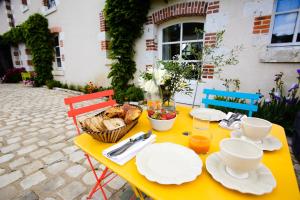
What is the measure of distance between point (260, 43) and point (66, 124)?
13.1ft

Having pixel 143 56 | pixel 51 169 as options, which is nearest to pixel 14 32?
pixel 143 56

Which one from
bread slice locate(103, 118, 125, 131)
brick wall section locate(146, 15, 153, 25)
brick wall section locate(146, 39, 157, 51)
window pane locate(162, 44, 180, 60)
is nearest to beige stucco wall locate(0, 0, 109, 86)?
brick wall section locate(146, 39, 157, 51)

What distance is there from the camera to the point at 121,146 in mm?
949

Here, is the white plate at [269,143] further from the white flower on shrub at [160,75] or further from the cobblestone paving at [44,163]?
the cobblestone paving at [44,163]

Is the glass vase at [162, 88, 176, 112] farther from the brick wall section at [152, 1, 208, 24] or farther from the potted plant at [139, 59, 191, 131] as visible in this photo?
the brick wall section at [152, 1, 208, 24]

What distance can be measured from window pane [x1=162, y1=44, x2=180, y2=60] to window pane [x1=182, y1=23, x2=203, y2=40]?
0.29 m

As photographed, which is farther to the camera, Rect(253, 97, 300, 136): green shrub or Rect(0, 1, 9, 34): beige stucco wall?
Rect(0, 1, 9, 34): beige stucco wall

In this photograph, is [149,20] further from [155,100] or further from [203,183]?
[203,183]

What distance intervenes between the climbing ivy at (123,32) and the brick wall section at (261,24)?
8.01 feet

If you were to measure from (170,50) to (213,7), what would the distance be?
1341mm

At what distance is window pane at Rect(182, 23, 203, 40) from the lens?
3713 millimetres

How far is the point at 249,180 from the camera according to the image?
693mm

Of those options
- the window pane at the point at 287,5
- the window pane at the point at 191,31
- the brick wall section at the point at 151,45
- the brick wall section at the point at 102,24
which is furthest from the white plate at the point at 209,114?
the brick wall section at the point at 102,24

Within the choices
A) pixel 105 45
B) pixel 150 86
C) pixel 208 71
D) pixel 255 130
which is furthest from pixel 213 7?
pixel 105 45
